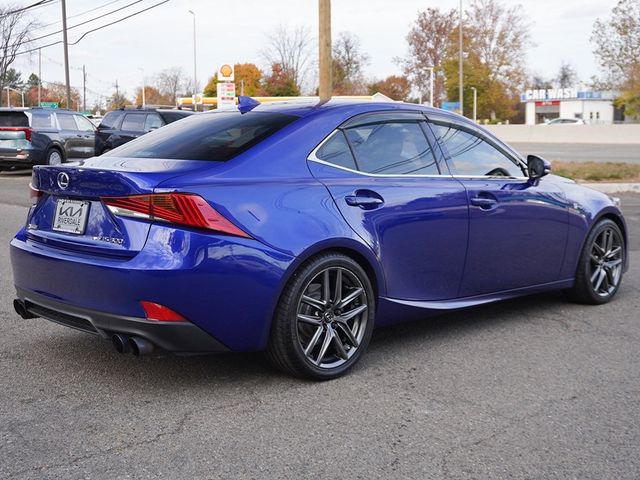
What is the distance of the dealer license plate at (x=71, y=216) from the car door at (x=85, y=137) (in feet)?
59.9

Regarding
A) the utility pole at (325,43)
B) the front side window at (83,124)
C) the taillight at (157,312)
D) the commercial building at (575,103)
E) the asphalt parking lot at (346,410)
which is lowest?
the asphalt parking lot at (346,410)

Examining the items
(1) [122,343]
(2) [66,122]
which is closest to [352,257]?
(1) [122,343]

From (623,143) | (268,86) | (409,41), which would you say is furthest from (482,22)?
(623,143)

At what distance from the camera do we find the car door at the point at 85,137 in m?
21.9

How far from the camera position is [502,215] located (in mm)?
5336

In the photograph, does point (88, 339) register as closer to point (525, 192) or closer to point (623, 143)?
point (525, 192)

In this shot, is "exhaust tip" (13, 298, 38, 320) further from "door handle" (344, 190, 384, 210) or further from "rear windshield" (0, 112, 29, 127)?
"rear windshield" (0, 112, 29, 127)

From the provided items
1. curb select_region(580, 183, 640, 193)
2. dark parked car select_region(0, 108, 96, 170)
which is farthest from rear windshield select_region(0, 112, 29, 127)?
curb select_region(580, 183, 640, 193)

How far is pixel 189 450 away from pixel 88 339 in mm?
2049

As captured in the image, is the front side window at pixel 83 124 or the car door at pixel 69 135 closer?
the car door at pixel 69 135

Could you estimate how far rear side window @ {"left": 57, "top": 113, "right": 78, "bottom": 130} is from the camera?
71.1ft

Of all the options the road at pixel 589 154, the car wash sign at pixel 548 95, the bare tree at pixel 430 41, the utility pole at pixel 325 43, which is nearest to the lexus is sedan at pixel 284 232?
the utility pole at pixel 325 43

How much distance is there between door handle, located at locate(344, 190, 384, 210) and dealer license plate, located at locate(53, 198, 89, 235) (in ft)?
4.53

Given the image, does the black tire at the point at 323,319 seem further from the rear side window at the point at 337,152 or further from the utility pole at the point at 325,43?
the utility pole at the point at 325,43
